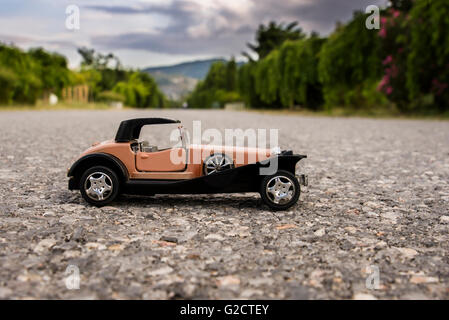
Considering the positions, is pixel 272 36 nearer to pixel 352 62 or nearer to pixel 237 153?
pixel 352 62

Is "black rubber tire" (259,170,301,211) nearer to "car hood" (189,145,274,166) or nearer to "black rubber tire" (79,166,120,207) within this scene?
"car hood" (189,145,274,166)

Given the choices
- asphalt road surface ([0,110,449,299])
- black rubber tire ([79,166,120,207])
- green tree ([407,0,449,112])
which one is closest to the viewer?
asphalt road surface ([0,110,449,299])

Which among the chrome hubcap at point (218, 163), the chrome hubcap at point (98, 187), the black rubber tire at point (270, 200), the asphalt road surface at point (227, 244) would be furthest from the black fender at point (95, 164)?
the black rubber tire at point (270, 200)

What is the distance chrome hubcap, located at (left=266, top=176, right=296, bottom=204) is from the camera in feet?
14.0

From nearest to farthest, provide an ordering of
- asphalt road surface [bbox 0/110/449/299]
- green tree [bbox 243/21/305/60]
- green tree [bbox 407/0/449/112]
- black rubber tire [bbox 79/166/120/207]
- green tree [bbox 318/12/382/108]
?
asphalt road surface [bbox 0/110/449/299]
black rubber tire [bbox 79/166/120/207]
green tree [bbox 407/0/449/112]
green tree [bbox 318/12/382/108]
green tree [bbox 243/21/305/60]

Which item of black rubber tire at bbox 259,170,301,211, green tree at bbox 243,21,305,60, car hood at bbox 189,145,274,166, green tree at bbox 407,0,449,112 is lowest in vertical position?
black rubber tire at bbox 259,170,301,211

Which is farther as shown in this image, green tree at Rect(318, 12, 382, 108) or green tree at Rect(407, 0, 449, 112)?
green tree at Rect(318, 12, 382, 108)

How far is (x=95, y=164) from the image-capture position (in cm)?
439

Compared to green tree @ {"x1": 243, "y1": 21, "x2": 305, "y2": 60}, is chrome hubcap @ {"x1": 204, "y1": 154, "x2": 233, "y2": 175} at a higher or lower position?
lower

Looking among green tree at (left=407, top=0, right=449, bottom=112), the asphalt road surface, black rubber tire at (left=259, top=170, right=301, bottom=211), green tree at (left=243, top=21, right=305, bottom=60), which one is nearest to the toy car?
black rubber tire at (left=259, top=170, right=301, bottom=211)

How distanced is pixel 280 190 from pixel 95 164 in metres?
1.87

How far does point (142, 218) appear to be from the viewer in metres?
4.07

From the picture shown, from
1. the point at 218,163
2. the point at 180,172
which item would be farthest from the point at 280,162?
the point at 180,172
